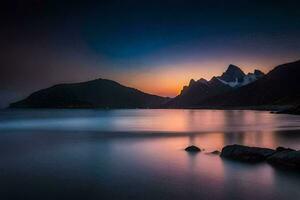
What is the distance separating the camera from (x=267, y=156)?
25.0 meters

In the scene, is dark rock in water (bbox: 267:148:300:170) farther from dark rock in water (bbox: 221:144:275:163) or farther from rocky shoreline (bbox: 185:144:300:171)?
dark rock in water (bbox: 221:144:275:163)

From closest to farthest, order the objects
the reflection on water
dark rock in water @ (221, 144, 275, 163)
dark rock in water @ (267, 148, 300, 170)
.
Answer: dark rock in water @ (267, 148, 300, 170), dark rock in water @ (221, 144, 275, 163), the reflection on water

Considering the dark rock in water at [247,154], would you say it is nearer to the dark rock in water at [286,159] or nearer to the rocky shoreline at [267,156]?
the rocky shoreline at [267,156]

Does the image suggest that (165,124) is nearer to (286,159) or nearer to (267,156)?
(267,156)

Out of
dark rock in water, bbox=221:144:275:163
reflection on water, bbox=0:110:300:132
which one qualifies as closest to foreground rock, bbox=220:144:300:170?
dark rock in water, bbox=221:144:275:163

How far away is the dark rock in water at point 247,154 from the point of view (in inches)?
985

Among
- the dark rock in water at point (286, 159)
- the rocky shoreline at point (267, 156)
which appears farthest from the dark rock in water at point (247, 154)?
the dark rock in water at point (286, 159)

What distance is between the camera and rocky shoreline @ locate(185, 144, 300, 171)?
22.3 metres

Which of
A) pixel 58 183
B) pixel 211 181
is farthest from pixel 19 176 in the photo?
pixel 211 181

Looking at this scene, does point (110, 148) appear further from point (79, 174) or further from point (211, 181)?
point (211, 181)

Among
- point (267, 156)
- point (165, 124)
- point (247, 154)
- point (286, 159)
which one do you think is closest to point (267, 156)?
point (267, 156)

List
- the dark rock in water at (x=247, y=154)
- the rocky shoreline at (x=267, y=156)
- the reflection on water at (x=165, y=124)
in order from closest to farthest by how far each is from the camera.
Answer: the rocky shoreline at (x=267, y=156) → the dark rock in water at (x=247, y=154) → the reflection on water at (x=165, y=124)

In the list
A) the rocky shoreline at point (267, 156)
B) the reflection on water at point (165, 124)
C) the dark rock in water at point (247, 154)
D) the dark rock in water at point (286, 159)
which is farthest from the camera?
the reflection on water at point (165, 124)

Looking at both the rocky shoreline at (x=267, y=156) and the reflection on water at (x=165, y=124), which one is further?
the reflection on water at (x=165, y=124)
